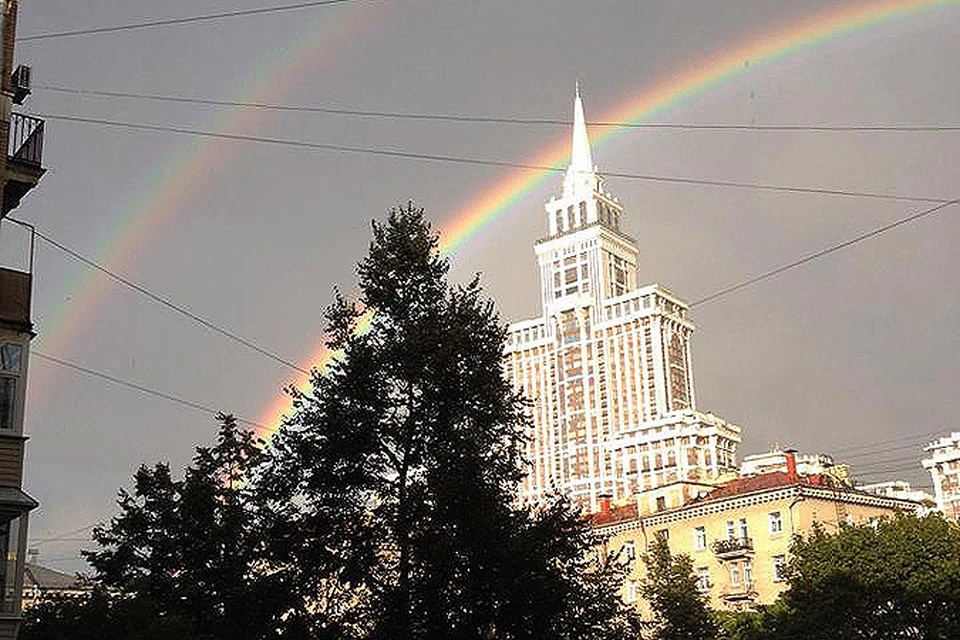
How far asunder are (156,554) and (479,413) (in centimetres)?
1593

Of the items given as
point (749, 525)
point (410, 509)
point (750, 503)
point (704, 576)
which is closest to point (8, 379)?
point (410, 509)

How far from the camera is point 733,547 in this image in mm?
92938

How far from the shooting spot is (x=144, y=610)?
31078mm

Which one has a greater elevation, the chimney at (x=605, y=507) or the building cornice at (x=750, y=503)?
the chimney at (x=605, y=507)

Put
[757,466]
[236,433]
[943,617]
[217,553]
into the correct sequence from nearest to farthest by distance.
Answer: [217,553], [236,433], [943,617], [757,466]

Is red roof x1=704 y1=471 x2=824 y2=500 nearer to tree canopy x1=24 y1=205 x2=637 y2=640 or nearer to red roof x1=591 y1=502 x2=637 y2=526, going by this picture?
red roof x1=591 y1=502 x2=637 y2=526

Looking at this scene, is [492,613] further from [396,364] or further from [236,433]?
[236,433]

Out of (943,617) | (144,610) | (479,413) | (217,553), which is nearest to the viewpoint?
(144,610)

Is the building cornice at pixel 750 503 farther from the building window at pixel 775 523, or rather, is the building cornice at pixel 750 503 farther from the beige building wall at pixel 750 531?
the building window at pixel 775 523

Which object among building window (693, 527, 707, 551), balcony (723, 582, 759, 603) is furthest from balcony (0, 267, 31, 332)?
building window (693, 527, 707, 551)

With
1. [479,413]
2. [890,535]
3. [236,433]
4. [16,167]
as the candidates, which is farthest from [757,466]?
[16,167]

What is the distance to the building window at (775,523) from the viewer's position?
91.7 metres

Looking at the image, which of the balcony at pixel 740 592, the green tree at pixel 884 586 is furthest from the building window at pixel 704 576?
the green tree at pixel 884 586

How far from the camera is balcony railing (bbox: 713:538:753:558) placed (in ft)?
304
